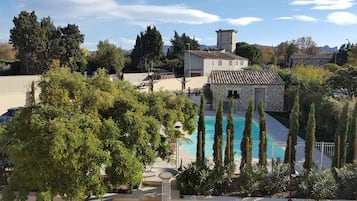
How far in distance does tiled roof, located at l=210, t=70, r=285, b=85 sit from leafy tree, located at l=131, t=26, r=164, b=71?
98.9 feet

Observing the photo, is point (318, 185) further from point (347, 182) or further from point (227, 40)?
point (227, 40)

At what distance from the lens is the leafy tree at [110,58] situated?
55.9m

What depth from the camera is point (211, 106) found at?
3412cm

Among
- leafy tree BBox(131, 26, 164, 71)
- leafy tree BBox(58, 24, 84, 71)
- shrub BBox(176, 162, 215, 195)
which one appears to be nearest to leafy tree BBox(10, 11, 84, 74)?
leafy tree BBox(58, 24, 84, 71)

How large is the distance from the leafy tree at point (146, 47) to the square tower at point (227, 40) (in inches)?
867

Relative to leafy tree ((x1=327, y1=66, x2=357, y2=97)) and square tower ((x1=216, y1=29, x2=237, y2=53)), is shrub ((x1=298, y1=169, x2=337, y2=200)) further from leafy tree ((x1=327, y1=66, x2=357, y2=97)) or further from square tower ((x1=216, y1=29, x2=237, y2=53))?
square tower ((x1=216, y1=29, x2=237, y2=53))

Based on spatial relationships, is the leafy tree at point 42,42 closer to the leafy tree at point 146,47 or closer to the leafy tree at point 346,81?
the leafy tree at point 146,47

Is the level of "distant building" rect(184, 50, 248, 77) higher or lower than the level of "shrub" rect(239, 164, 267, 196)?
higher

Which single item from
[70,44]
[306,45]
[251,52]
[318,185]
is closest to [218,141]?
[318,185]

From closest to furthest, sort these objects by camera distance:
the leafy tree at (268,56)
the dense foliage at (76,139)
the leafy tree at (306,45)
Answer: the dense foliage at (76,139)
the leafy tree at (268,56)
the leafy tree at (306,45)

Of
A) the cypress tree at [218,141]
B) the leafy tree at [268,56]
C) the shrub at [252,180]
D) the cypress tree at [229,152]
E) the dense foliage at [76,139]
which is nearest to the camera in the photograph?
the dense foliage at [76,139]

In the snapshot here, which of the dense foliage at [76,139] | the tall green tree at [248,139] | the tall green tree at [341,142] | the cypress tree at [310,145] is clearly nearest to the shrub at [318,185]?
the cypress tree at [310,145]

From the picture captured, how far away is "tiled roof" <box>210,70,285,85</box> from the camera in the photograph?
3319cm

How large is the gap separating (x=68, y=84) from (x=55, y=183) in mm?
2559
